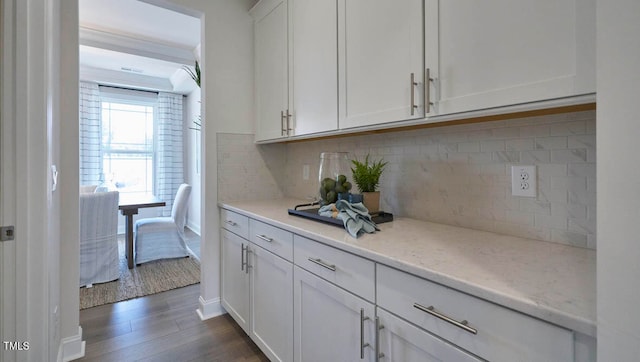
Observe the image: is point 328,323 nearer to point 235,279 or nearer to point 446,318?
point 446,318

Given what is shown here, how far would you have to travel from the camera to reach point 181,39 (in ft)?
12.9

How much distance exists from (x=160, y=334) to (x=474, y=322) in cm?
212

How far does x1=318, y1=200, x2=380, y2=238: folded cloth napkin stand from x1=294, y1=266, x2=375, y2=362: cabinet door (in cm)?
24

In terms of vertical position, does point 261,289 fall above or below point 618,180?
below

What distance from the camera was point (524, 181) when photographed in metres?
1.16

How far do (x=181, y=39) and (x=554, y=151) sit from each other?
4247 mm

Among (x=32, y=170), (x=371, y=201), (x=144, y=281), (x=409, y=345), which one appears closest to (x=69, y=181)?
(x=32, y=170)

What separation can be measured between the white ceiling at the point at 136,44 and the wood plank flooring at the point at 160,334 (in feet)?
9.06

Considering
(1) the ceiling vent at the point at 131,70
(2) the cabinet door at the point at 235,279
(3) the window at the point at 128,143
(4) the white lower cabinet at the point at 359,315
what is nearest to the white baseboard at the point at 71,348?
(2) the cabinet door at the point at 235,279

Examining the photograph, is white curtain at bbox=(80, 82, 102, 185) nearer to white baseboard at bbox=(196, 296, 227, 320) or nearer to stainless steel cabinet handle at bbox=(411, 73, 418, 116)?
white baseboard at bbox=(196, 296, 227, 320)

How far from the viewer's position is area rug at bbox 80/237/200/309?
2.65 meters

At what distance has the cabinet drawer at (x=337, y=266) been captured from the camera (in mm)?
1025

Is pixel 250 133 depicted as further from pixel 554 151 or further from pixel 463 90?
pixel 554 151

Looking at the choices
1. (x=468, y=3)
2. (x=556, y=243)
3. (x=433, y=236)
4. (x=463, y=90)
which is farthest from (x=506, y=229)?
(x=468, y=3)
